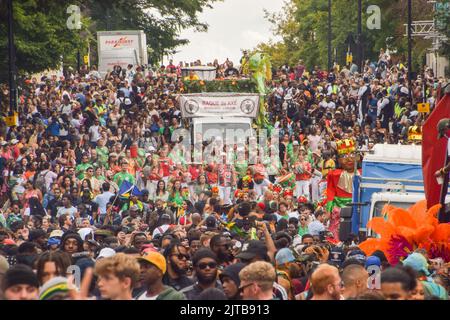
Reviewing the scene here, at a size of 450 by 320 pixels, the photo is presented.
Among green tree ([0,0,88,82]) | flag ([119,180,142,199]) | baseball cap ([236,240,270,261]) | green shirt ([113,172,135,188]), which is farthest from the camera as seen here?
green tree ([0,0,88,82])

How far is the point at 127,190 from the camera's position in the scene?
28.9 meters

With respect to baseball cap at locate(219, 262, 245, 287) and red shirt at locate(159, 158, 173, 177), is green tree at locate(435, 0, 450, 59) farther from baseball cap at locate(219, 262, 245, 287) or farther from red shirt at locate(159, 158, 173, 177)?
baseball cap at locate(219, 262, 245, 287)

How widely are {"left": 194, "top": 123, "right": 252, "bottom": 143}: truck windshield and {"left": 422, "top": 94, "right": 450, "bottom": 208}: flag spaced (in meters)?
21.6

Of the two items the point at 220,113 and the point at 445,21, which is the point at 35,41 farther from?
the point at 445,21

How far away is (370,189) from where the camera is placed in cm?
2328

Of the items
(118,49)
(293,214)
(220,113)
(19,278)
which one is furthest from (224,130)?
(19,278)

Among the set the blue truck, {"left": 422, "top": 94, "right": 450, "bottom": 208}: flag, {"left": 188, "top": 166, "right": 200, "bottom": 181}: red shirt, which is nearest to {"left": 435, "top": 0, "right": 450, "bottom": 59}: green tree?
→ {"left": 188, "top": 166, "right": 200, "bottom": 181}: red shirt

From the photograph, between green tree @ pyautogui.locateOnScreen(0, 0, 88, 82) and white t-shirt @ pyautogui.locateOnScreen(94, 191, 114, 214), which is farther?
green tree @ pyautogui.locateOnScreen(0, 0, 88, 82)

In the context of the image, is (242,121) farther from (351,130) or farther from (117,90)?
(117,90)

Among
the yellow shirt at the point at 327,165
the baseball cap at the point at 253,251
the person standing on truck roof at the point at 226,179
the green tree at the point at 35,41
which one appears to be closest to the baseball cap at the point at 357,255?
the baseball cap at the point at 253,251

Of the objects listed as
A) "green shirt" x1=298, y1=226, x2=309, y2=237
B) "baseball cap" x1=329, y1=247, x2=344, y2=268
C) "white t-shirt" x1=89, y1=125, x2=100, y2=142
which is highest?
"white t-shirt" x1=89, y1=125, x2=100, y2=142

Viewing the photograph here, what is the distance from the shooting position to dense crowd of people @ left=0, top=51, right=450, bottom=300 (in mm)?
11461

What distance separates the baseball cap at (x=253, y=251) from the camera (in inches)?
550

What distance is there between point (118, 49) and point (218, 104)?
23454mm
